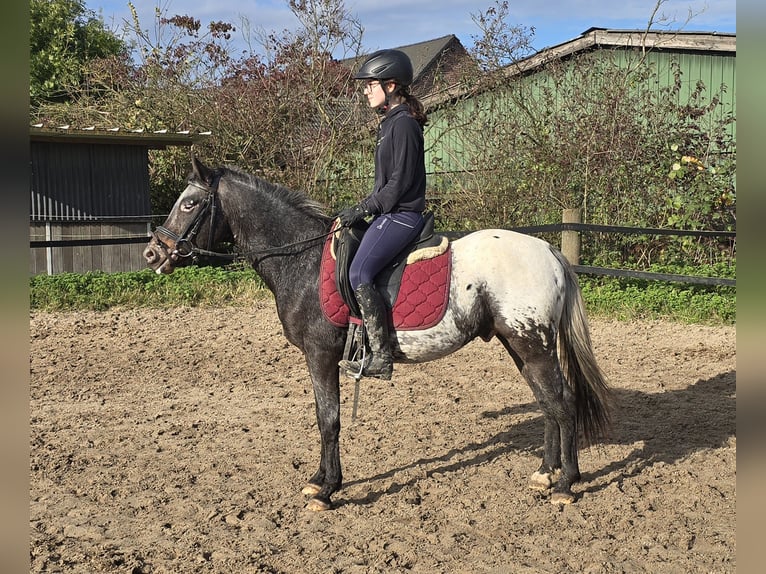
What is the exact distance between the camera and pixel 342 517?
13.8 ft

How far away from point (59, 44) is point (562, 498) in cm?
2321

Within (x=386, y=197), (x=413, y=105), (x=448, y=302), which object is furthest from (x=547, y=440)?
(x=413, y=105)

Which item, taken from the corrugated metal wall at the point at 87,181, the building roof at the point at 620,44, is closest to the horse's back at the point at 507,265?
the building roof at the point at 620,44

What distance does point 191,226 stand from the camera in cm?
445

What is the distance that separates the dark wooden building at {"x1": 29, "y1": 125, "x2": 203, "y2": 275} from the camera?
11.9 m

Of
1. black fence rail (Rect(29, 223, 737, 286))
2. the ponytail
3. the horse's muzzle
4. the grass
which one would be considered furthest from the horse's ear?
the grass

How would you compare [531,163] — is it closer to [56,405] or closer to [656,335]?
[656,335]

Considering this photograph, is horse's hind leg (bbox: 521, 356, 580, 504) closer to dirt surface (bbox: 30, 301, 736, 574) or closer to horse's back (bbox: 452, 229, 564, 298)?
dirt surface (bbox: 30, 301, 736, 574)

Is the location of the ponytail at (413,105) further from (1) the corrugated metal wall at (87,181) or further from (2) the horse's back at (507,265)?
(1) the corrugated metal wall at (87,181)

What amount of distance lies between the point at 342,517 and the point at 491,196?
8.67 meters

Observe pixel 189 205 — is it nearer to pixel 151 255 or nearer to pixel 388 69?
pixel 151 255

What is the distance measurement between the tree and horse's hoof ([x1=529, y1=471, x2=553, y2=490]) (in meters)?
17.2
